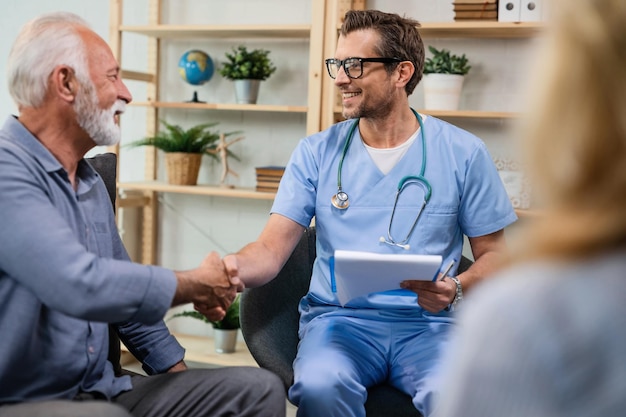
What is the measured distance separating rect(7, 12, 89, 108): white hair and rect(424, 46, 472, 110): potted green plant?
1.90 metres

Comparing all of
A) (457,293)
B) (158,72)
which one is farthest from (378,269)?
(158,72)

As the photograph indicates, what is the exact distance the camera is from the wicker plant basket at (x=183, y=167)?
366cm

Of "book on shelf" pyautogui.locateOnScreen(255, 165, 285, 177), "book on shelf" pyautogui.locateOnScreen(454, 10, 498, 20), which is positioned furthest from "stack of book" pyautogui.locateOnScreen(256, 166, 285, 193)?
"book on shelf" pyautogui.locateOnScreen(454, 10, 498, 20)

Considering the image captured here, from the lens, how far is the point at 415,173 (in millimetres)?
2223

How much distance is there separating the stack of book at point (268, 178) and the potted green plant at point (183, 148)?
30cm

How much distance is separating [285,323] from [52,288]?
930 millimetres

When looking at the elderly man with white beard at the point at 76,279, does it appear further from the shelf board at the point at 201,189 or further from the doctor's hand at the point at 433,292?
the shelf board at the point at 201,189

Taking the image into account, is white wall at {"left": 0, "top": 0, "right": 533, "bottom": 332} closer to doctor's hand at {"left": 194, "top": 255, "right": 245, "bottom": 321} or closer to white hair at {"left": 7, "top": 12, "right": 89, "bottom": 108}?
doctor's hand at {"left": 194, "top": 255, "right": 245, "bottom": 321}

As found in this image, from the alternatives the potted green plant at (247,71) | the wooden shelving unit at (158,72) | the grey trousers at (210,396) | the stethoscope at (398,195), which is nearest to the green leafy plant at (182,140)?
the wooden shelving unit at (158,72)

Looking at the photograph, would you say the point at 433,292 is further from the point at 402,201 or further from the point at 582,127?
the point at 582,127

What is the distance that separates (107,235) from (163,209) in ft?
7.62

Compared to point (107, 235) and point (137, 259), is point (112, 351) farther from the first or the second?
point (137, 259)

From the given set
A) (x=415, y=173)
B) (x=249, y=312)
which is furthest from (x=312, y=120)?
(x=249, y=312)

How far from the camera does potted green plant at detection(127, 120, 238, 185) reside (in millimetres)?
3662
